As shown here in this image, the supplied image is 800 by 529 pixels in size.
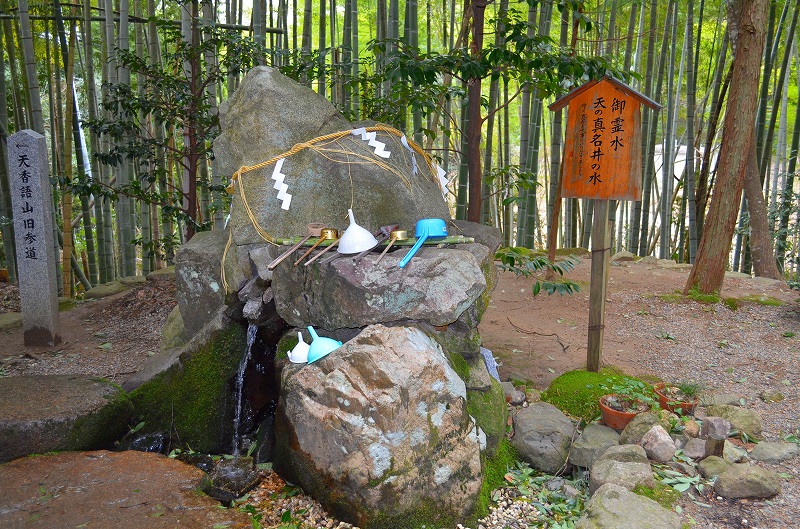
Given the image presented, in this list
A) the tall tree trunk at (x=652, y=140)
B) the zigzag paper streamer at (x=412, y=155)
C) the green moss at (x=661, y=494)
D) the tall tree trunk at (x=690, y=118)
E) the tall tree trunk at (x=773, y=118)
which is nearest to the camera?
the green moss at (x=661, y=494)

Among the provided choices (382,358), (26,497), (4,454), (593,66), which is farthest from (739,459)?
(4,454)

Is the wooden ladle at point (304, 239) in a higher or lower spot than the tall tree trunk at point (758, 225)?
higher

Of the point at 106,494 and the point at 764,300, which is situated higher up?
the point at 106,494

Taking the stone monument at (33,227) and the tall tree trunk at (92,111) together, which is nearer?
the stone monument at (33,227)

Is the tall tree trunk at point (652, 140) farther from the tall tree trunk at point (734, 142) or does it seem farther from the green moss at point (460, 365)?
the green moss at point (460, 365)

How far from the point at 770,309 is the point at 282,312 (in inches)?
199

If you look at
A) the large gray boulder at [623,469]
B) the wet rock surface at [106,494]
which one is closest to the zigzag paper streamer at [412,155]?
the large gray boulder at [623,469]

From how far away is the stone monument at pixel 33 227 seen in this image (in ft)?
16.6

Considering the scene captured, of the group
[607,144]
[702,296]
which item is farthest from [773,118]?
[607,144]

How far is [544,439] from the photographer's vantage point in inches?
129

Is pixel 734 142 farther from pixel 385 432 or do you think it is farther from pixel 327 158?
pixel 385 432

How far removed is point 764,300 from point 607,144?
11.3 feet

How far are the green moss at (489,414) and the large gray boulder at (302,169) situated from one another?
1054mm

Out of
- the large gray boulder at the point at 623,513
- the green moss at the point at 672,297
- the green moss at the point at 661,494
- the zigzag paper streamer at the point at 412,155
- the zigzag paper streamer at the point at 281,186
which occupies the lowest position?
the green moss at the point at 672,297
